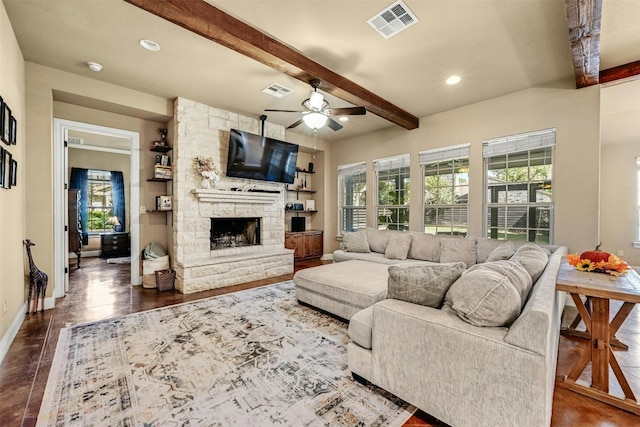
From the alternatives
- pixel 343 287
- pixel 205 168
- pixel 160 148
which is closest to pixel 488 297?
pixel 343 287

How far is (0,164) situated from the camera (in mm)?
2258

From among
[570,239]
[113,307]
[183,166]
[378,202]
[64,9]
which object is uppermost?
[64,9]

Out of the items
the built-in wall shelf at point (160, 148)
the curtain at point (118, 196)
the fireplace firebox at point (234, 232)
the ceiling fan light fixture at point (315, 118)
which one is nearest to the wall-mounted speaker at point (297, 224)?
the fireplace firebox at point (234, 232)

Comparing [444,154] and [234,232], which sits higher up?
[444,154]

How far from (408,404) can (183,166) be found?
435cm

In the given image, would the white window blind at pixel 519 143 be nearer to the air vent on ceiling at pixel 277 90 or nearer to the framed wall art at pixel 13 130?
the air vent on ceiling at pixel 277 90

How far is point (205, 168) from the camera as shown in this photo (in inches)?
180

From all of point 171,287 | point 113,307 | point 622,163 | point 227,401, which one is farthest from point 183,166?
point 622,163

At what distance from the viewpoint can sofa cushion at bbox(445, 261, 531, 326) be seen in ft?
4.75

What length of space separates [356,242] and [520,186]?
275cm

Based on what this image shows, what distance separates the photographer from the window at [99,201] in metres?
7.67

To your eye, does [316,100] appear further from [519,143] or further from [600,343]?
[600,343]

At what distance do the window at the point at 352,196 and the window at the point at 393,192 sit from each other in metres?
0.41

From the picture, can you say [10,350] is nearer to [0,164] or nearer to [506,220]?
[0,164]
